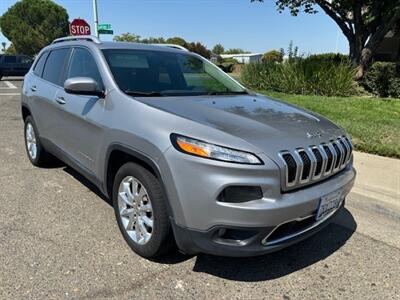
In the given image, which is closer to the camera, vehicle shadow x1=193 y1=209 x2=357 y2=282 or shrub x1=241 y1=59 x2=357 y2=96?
vehicle shadow x1=193 y1=209 x2=357 y2=282

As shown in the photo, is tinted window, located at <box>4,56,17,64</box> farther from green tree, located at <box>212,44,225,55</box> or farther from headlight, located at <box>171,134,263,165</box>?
green tree, located at <box>212,44,225,55</box>

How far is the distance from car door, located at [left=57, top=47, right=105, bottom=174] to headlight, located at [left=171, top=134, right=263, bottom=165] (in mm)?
1107

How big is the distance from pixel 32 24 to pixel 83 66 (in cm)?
7394

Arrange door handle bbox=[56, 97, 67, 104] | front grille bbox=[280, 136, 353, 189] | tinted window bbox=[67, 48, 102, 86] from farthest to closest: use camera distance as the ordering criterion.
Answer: door handle bbox=[56, 97, 67, 104] → tinted window bbox=[67, 48, 102, 86] → front grille bbox=[280, 136, 353, 189]

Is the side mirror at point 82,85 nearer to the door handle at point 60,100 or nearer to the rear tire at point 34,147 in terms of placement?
the door handle at point 60,100

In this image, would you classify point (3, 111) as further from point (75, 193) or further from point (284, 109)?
point (284, 109)

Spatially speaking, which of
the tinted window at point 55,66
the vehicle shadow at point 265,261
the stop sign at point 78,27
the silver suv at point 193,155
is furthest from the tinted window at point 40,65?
the stop sign at point 78,27

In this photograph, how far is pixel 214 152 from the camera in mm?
2688

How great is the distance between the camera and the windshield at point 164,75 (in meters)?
3.73

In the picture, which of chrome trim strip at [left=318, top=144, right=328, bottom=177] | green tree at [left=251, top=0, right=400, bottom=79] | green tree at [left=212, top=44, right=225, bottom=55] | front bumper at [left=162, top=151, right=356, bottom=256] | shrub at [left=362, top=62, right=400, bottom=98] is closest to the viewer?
front bumper at [left=162, top=151, right=356, bottom=256]

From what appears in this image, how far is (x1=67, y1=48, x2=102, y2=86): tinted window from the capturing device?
3.89 metres

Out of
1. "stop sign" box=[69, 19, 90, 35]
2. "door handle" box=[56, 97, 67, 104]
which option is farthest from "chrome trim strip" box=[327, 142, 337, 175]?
"stop sign" box=[69, 19, 90, 35]

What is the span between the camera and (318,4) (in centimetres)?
1571

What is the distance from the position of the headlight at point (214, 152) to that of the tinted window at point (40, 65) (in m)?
3.39
